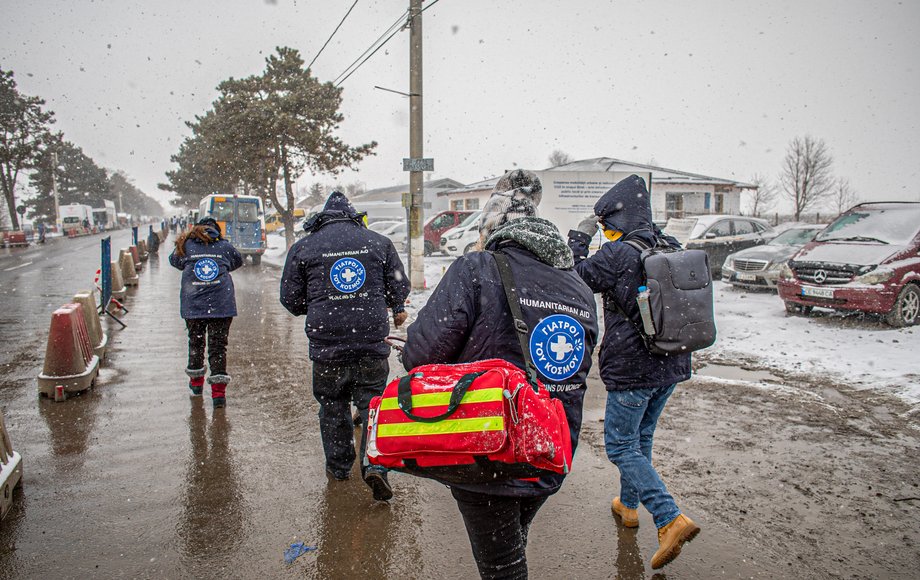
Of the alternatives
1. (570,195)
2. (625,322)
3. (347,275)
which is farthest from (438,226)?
(625,322)

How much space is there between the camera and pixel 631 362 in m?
2.84

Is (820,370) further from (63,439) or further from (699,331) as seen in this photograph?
(63,439)

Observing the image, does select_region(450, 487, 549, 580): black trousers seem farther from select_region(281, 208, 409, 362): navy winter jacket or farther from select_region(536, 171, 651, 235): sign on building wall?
select_region(536, 171, 651, 235): sign on building wall

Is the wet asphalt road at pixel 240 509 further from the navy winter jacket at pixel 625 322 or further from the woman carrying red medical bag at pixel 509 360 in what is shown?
the woman carrying red medical bag at pixel 509 360

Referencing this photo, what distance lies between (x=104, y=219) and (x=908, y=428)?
77.1 metres

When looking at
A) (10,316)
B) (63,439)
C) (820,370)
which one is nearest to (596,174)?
(820,370)

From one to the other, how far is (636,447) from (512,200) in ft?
5.18

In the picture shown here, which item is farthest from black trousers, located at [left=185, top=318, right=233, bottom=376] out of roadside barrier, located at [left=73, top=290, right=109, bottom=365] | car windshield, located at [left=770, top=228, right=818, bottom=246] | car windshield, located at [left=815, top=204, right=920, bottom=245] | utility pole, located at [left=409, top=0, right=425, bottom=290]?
car windshield, located at [left=770, top=228, right=818, bottom=246]

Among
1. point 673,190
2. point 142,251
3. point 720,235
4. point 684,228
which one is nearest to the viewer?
point 720,235

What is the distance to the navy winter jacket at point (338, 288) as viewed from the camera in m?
3.48

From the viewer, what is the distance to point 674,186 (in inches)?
1112

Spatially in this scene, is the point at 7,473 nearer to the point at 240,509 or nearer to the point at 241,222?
the point at 240,509

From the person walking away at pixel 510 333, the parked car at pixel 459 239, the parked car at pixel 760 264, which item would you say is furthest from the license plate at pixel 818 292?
the parked car at pixel 459 239

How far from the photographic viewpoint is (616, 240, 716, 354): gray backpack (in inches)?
106
